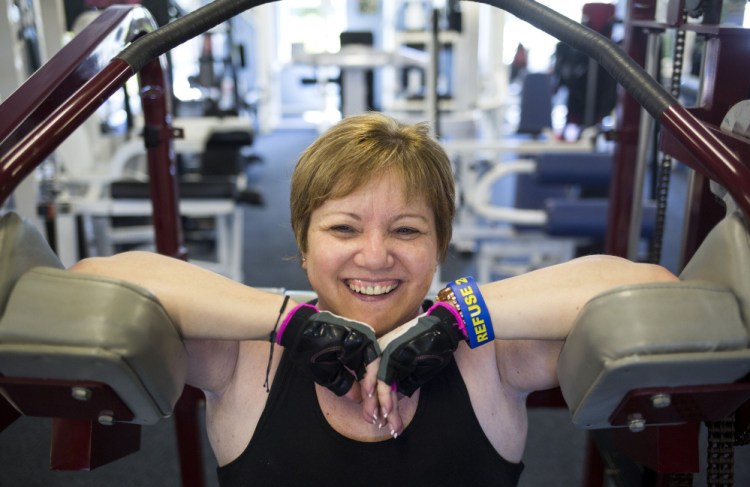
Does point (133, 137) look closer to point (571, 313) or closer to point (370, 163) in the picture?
point (370, 163)

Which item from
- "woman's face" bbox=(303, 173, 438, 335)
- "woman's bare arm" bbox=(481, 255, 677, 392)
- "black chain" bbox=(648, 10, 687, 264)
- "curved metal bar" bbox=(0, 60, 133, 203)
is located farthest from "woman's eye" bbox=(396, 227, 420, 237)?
"black chain" bbox=(648, 10, 687, 264)

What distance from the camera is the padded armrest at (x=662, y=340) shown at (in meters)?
0.91

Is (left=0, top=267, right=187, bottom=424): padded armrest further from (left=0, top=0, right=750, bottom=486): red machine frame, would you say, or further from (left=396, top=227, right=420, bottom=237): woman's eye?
(left=396, top=227, right=420, bottom=237): woman's eye

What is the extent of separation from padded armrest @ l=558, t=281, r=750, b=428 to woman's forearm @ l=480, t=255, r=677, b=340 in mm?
118

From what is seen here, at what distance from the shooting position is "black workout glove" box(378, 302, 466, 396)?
41.0 inches

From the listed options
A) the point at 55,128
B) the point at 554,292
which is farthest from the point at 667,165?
the point at 55,128

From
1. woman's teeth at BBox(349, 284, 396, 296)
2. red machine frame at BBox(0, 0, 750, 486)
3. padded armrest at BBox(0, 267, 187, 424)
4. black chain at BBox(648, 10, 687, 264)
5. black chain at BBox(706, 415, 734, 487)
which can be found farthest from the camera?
black chain at BBox(648, 10, 687, 264)

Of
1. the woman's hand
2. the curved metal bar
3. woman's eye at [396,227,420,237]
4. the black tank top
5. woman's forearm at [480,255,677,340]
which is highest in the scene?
the curved metal bar

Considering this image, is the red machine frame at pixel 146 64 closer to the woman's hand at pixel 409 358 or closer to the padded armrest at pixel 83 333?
the padded armrest at pixel 83 333

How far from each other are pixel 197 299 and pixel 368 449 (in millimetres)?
387

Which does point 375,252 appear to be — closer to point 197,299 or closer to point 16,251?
point 197,299

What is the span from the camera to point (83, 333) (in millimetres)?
896

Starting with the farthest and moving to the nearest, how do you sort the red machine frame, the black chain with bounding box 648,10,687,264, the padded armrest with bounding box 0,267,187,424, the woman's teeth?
the black chain with bounding box 648,10,687,264
the woman's teeth
the red machine frame
the padded armrest with bounding box 0,267,187,424

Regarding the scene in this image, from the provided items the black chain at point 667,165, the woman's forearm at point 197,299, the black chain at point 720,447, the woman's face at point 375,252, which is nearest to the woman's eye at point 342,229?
the woman's face at point 375,252
